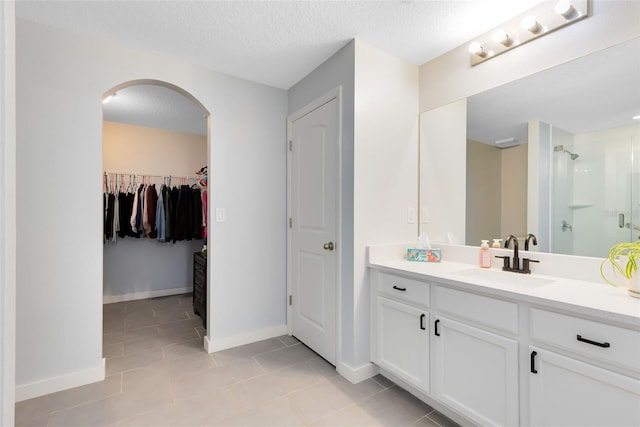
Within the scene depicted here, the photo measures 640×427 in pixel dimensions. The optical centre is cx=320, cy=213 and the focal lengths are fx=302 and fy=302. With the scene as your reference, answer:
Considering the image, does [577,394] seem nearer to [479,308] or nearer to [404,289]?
[479,308]

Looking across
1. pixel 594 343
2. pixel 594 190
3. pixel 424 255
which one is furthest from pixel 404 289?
pixel 594 190

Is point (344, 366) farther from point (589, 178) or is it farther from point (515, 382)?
point (589, 178)

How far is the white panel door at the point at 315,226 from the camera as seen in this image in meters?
2.30

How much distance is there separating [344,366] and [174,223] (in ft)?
9.88

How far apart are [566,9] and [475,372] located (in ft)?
6.27

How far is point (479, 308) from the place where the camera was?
1.50m

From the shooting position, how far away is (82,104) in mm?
2051

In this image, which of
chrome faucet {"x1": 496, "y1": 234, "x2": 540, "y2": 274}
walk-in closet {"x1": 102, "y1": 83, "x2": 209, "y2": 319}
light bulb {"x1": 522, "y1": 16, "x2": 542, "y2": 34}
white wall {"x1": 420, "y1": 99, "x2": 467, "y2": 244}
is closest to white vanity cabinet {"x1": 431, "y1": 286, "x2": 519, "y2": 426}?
chrome faucet {"x1": 496, "y1": 234, "x2": 540, "y2": 274}

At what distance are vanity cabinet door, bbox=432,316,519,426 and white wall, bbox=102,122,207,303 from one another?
3.90m

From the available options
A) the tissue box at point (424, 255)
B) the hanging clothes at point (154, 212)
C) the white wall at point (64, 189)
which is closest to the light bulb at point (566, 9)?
the tissue box at point (424, 255)

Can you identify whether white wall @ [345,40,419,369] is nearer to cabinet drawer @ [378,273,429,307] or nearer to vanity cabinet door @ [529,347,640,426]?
cabinet drawer @ [378,273,429,307]

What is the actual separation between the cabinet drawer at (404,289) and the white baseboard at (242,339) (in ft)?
4.16

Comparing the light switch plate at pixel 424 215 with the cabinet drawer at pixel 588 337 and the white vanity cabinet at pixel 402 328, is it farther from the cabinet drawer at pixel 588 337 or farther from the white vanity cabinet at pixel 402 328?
the cabinet drawer at pixel 588 337

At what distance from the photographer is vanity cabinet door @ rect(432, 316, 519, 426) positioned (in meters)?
1.38
